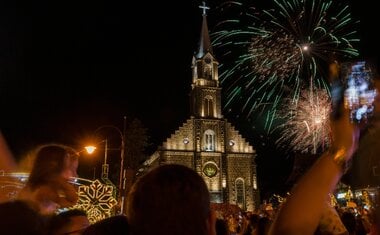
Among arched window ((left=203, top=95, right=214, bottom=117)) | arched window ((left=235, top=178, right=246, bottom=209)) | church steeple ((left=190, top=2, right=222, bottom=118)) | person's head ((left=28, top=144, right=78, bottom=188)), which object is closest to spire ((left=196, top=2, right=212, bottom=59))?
church steeple ((left=190, top=2, right=222, bottom=118))

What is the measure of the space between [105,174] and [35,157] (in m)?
13.9

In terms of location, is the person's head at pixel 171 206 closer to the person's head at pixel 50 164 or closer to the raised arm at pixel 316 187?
the raised arm at pixel 316 187

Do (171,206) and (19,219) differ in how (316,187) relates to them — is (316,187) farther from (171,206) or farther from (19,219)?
(19,219)

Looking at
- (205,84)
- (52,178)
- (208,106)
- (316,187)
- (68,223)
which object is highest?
(205,84)

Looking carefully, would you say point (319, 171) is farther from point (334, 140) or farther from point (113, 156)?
point (113, 156)

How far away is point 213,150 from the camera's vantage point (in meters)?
50.2

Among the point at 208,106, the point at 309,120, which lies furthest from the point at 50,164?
the point at 208,106

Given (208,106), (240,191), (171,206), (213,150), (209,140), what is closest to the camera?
(171,206)

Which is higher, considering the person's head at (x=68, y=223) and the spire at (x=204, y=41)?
the spire at (x=204, y=41)

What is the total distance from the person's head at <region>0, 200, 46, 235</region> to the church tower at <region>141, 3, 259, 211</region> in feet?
150

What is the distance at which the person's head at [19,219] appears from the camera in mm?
1860

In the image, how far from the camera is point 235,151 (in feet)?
169

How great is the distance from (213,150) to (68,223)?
157 ft

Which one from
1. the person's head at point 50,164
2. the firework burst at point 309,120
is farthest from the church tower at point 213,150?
the person's head at point 50,164
